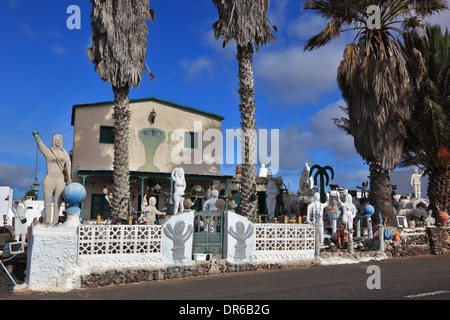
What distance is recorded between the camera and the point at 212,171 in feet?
73.4

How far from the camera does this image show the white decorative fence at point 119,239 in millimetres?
8734

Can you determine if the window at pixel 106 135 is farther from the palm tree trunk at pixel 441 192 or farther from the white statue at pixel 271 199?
the palm tree trunk at pixel 441 192

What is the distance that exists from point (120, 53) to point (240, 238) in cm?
772

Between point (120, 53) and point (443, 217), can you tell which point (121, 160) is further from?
point (443, 217)

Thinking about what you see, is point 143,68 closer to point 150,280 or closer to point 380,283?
point 150,280

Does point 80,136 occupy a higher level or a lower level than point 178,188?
higher

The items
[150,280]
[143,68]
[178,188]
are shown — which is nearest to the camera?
[150,280]

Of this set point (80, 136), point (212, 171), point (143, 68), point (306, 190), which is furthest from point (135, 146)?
point (306, 190)

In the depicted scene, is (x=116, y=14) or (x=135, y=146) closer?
(x=116, y=14)

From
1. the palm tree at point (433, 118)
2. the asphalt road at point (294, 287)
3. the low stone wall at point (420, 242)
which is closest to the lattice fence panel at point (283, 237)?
the asphalt road at point (294, 287)

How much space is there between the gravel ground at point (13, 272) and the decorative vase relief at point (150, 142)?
32.8 ft

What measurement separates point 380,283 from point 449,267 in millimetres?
3950

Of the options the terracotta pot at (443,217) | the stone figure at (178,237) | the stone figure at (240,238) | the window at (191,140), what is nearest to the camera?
the stone figure at (178,237)

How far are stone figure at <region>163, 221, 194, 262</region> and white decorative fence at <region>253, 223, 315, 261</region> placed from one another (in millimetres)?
2160
